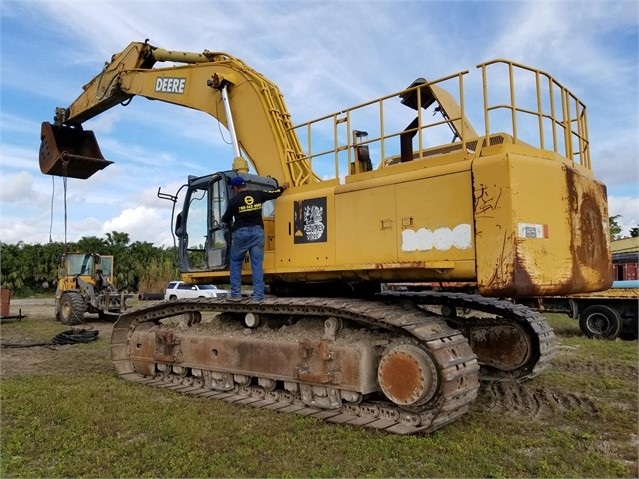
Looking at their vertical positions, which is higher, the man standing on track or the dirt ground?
the man standing on track

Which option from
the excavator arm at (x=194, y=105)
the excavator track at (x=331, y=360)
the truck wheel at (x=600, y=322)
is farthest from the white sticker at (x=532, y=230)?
the truck wheel at (x=600, y=322)

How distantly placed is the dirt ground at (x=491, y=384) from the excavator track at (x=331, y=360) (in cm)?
116

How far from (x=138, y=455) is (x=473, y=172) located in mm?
4309

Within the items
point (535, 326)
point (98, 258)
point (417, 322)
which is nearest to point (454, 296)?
point (535, 326)

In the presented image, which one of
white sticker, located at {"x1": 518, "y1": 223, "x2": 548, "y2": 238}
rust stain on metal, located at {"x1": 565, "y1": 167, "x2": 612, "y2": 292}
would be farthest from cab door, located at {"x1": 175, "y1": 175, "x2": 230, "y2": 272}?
rust stain on metal, located at {"x1": 565, "y1": 167, "x2": 612, "y2": 292}

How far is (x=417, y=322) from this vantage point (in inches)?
233

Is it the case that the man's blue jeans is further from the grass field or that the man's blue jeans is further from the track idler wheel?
the track idler wheel

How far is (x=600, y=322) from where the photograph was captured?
46.3 ft

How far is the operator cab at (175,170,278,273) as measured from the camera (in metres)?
7.82

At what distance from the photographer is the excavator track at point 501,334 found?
24.6 feet

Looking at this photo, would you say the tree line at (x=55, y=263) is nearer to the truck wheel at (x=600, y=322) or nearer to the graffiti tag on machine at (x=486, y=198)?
the truck wheel at (x=600, y=322)

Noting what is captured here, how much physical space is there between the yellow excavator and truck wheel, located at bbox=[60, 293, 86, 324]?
10904 millimetres

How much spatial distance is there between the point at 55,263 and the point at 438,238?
46.4m

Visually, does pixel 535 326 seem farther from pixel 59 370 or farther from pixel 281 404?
pixel 59 370
